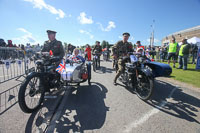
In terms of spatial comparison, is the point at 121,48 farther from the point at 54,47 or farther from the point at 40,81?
the point at 40,81

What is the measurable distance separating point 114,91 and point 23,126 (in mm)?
2631

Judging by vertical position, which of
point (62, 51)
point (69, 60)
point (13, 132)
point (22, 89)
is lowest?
point (13, 132)

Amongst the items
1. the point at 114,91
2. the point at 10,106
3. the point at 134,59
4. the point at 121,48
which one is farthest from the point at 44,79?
the point at 121,48

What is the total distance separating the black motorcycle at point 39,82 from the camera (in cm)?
218

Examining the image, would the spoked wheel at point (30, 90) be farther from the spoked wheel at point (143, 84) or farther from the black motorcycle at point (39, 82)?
the spoked wheel at point (143, 84)

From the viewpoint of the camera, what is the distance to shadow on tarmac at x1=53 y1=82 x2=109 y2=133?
6.26 feet

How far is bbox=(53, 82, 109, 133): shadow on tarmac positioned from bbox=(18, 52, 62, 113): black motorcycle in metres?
0.70

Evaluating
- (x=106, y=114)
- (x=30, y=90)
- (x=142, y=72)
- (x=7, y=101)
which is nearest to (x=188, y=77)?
(x=142, y=72)

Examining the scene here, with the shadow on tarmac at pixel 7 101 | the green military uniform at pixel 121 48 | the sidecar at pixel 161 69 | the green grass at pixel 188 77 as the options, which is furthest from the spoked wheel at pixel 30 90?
the green grass at pixel 188 77

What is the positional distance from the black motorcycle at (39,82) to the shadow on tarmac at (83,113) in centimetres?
70

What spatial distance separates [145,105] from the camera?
2.70 meters

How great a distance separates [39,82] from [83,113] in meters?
1.38

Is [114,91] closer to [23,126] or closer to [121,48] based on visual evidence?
[121,48]

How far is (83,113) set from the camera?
7.64 feet
